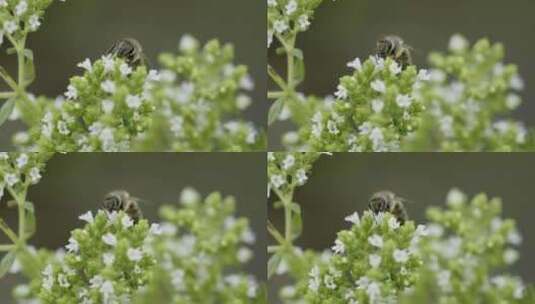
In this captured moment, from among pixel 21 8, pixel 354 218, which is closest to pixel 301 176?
pixel 354 218

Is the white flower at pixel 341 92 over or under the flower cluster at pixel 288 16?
under

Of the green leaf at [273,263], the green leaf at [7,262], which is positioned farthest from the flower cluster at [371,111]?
the green leaf at [7,262]

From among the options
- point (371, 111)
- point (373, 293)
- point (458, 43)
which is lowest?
point (373, 293)

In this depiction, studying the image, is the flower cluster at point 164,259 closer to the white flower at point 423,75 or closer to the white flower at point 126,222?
the white flower at point 126,222

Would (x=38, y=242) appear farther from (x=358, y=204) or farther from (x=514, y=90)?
(x=514, y=90)

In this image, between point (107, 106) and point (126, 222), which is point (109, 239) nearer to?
point (126, 222)

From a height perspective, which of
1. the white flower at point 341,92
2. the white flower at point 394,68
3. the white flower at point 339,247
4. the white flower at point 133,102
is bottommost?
the white flower at point 339,247
